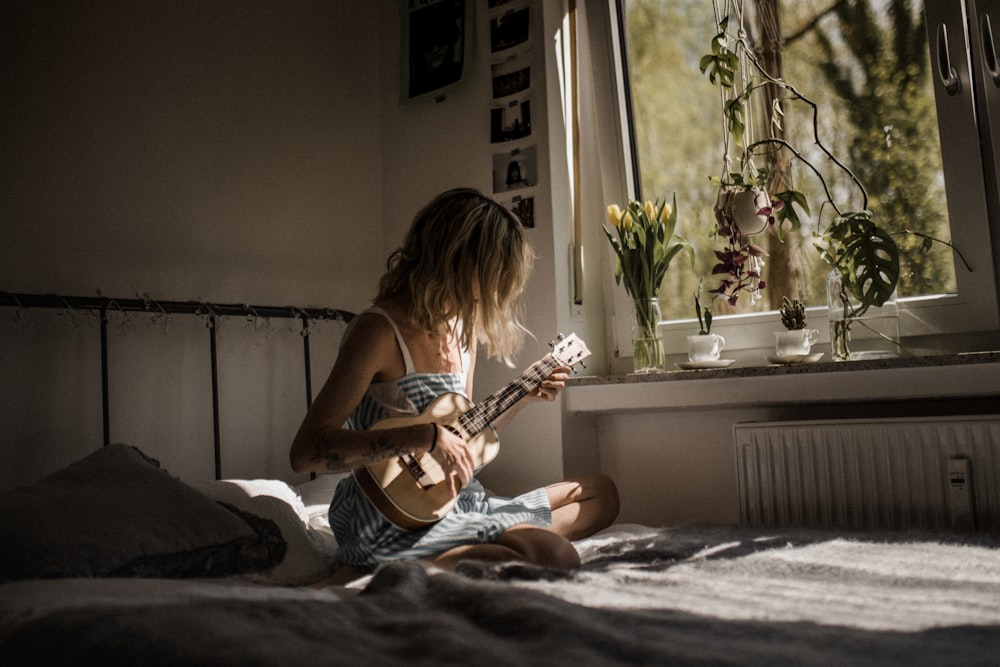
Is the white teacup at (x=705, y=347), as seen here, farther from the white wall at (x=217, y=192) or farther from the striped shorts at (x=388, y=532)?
the striped shorts at (x=388, y=532)

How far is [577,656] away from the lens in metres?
0.79

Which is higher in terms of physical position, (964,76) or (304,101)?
(304,101)

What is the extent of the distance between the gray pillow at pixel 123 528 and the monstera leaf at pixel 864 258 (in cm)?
147

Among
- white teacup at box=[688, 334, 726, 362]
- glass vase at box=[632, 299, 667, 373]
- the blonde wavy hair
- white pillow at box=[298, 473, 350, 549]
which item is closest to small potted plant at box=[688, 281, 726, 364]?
white teacup at box=[688, 334, 726, 362]

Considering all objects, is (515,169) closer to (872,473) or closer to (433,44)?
(433,44)

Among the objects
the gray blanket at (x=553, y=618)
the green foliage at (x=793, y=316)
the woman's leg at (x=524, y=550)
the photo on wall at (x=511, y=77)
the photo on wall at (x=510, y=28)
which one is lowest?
the woman's leg at (x=524, y=550)

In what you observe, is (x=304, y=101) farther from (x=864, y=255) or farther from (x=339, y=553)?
(x=864, y=255)

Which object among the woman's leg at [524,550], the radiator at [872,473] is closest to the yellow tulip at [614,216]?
the radiator at [872,473]

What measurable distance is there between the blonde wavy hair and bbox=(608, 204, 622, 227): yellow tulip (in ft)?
1.63

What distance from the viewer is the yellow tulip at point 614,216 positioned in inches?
93.6

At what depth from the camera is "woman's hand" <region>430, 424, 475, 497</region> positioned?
160cm

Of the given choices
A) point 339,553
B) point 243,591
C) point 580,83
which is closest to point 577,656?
point 243,591

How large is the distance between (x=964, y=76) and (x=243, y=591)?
1990mm

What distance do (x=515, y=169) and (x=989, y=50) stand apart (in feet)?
4.22
